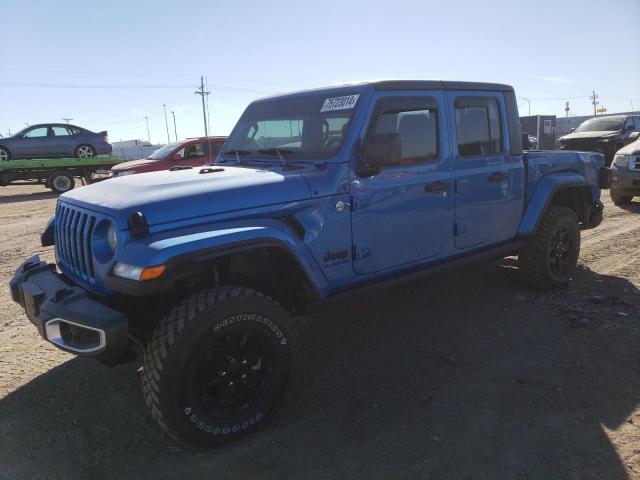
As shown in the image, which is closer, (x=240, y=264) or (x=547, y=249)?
(x=240, y=264)

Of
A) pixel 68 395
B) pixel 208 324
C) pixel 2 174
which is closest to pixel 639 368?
pixel 208 324

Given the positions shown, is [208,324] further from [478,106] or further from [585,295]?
[585,295]

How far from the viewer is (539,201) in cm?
472

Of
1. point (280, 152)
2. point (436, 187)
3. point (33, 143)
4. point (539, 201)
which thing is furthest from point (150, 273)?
point (33, 143)

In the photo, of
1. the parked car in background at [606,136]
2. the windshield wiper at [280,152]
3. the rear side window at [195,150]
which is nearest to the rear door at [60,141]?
the rear side window at [195,150]

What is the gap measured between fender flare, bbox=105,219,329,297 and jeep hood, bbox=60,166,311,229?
4.7 inches

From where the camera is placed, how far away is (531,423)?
9.39ft

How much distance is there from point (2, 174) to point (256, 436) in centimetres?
1620

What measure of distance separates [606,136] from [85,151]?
1836cm

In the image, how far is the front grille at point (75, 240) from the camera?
2.85m

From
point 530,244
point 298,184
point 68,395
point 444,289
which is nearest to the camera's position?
point 298,184

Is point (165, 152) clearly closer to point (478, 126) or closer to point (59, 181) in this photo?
point (59, 181)

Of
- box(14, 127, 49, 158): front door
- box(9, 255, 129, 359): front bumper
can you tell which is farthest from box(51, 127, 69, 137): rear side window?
box(9, 255, 129, 359): front bumper

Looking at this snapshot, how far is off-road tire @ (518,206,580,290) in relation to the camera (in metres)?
4.84
